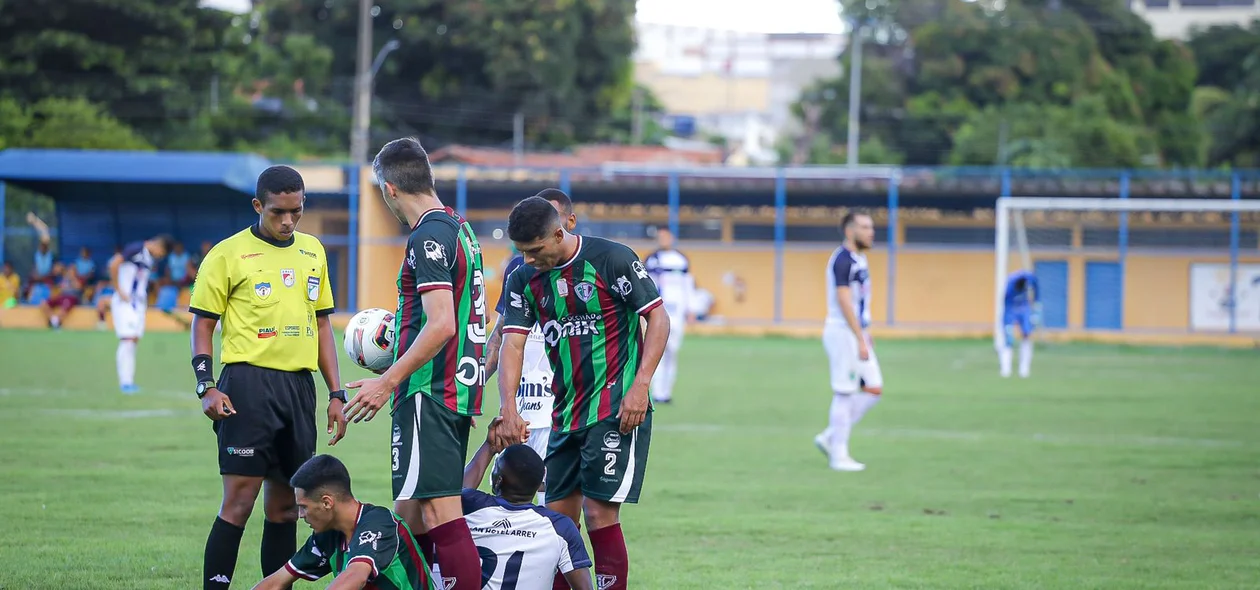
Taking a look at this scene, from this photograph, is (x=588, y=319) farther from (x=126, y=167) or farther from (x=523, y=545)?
(x=126, y=167)

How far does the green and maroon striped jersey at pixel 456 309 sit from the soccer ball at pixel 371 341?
1.25 feet

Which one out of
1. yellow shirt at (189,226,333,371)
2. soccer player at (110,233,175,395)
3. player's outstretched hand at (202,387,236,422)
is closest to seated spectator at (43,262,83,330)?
soccer player at (110,233,175,395)

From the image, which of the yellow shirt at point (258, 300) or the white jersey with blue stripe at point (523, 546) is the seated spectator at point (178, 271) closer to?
the yellow shirt at point (258, 300)

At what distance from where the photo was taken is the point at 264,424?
19.5ft

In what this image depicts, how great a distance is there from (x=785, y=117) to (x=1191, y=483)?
98.3 meters

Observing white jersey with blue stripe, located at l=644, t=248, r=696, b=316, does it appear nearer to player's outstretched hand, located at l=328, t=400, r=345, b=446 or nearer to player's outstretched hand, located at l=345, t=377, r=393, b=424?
player's outstretched hand, located at l=328, t=400, r=345, b=446

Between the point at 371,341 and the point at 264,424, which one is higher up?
the point at 371,341

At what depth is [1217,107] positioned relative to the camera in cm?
5706

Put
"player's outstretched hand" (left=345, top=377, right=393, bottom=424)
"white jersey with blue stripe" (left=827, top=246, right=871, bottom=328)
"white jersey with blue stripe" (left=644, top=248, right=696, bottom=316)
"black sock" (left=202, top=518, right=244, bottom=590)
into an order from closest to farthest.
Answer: "player's outstretched hand" (left=345, top=377, right=393, bottom=424) < "black sock" (left=202, top=518, right=244, bottom=590) < "white jersey with blue stripe" (left=827, top=246, right=871, bottom=328) < "white jersey with blue stripe" (left=644, top=248, right=696, bottom=316)

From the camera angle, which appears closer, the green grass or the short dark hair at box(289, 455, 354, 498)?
the short dark hair at box(289, 455, 354, 498)

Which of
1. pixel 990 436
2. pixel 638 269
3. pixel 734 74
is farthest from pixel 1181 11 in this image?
pixel 638 269

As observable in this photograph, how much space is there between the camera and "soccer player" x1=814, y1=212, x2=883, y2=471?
11.7 m

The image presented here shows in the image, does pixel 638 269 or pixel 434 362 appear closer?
pixel 434 362

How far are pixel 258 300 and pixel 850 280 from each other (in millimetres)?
6734
